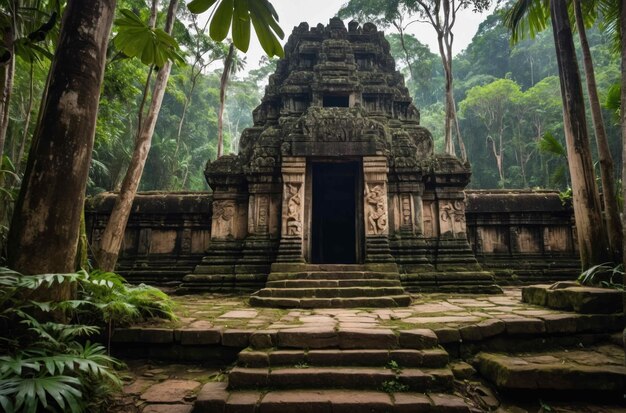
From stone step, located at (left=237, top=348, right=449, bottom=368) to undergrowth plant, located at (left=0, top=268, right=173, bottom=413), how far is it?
109 cm

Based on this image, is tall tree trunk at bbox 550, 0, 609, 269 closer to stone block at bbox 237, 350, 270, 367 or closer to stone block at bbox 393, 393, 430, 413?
stone block at bbox 393, 393, 430, 413

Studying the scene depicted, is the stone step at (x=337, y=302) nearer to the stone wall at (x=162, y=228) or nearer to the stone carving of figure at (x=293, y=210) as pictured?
the stone carving of figure at (x=293, y=210)

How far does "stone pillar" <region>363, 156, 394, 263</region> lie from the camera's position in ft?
21.9

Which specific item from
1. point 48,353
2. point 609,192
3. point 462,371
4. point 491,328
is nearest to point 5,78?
point 48,353

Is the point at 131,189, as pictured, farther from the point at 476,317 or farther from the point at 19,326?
the point at 476,317

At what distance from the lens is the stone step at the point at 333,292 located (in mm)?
5441

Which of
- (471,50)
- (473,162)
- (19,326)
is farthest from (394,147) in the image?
(471,50)

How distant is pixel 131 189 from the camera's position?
6.23m

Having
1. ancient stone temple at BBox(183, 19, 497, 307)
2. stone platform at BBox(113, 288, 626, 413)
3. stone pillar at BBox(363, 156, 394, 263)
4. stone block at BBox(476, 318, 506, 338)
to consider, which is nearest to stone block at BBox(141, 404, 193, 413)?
stone platform at BBox(113, 288, 626, 413)

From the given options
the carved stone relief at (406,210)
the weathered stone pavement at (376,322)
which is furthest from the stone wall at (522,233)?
the weathered stone pavement at (376,322)

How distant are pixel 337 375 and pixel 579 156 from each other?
14.9 ft

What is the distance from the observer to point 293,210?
6.93 meters

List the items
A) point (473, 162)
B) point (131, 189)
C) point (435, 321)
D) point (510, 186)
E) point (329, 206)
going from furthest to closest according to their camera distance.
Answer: point (473, 162)
point (510, 186)
point (329, 206)
point (131, 189)
point (435, 321)

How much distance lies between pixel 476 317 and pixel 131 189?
5786 mm
